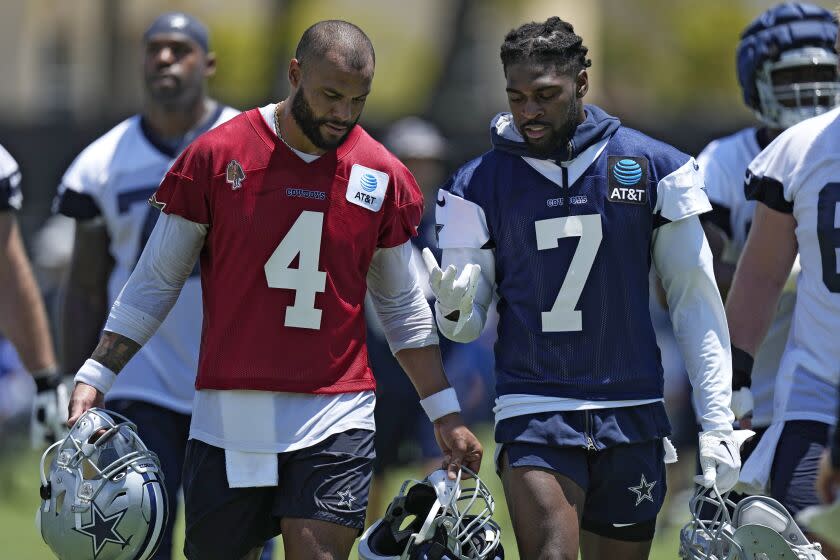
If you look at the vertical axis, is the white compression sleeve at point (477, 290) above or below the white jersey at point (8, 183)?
below

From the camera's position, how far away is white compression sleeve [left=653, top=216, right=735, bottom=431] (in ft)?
17.1

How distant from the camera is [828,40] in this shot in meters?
→ 6.44

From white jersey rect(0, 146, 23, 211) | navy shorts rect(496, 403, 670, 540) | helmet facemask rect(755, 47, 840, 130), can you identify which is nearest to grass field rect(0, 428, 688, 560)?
white jersey rect(0, 146, 23, 211)

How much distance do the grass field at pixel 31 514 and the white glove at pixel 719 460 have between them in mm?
3545

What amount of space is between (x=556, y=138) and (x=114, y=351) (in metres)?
1.55

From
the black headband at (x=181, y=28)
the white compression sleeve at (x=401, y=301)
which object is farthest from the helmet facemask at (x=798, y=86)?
the black headband at (x=181, y=28)

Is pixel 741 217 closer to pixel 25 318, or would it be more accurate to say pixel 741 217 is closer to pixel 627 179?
pixel 627 179

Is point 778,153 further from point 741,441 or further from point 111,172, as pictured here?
point 111,172

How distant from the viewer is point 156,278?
523cm

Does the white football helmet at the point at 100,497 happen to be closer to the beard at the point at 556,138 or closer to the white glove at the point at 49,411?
the beard at the point at 556,138

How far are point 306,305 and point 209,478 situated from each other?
621mm

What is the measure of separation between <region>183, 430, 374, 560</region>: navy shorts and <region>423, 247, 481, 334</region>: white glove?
499 mm

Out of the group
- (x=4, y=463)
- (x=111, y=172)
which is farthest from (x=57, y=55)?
(x=111, y=172)

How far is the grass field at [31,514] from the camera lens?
9156 millimetres
